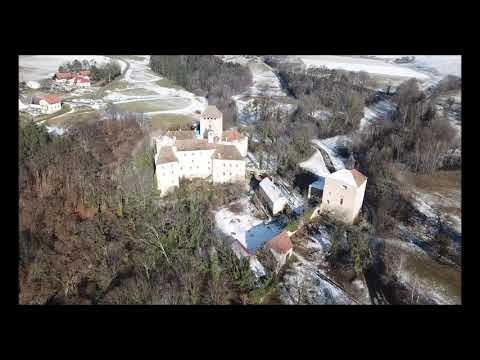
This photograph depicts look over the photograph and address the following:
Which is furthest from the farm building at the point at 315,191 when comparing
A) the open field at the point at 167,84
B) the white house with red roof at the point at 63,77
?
the white house with red roof at the point at 63,77

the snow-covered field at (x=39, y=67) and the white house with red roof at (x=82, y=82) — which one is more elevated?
the snow-covered field at (x=39, y=67)

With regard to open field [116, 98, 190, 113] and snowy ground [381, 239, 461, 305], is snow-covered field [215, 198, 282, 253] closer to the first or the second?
snowy ground [381, 239, 461, 305]

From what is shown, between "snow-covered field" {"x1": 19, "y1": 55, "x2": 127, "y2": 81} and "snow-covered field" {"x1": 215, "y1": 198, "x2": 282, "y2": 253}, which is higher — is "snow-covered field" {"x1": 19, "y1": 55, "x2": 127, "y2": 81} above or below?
above

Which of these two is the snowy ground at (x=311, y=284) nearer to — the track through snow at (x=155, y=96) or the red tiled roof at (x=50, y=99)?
the track through snow at (x=155, y=96)

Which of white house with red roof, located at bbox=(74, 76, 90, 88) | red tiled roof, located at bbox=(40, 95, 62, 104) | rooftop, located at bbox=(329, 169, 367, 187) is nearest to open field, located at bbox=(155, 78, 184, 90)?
white house with red roof, located at bbox=(74, 76, 90, 88)

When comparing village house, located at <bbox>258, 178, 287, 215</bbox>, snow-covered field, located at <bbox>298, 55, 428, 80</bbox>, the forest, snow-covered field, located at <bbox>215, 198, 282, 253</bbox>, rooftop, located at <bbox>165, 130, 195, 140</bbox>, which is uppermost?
snow-covered field, located at <bbox>298, 55, 428, 80</bbox>

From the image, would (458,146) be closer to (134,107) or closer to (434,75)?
(434,75)

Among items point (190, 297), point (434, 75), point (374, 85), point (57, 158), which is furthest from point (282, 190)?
point (374, 85)

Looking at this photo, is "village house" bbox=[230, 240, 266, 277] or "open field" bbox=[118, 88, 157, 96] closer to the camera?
"village house" bbox=[230, 240, 266, 277]
